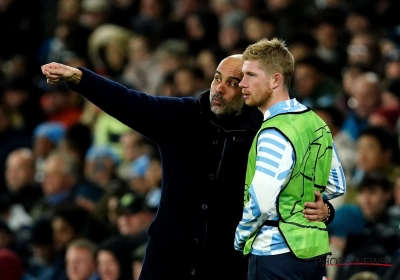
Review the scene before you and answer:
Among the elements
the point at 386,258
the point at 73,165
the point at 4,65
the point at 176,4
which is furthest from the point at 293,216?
the point at 4,65

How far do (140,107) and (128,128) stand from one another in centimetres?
555

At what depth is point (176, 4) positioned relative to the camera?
13.1 metres

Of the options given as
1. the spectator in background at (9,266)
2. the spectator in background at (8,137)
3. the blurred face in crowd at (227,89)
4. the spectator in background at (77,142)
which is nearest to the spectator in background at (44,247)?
the spectator in background at (9,266)

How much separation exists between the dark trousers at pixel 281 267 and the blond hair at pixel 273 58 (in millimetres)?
794

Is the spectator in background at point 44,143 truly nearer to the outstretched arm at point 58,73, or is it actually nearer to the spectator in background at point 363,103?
the spectator in background at point 363,103

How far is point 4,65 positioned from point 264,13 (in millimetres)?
4046

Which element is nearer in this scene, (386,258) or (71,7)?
(386,258)

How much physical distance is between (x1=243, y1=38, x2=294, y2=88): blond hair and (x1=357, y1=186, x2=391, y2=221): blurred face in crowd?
2990mm

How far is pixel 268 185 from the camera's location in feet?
15.6

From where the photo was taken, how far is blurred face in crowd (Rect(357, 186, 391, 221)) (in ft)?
25.7

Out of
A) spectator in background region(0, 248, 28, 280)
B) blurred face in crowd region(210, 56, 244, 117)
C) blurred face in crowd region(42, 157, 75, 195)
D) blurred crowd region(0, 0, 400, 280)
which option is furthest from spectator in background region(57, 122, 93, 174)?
blurred face in crowd region(210, 56, 244, 117)

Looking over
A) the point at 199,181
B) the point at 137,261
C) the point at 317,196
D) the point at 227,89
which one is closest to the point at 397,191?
the point at 137,261

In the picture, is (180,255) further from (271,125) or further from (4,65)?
(4,65)

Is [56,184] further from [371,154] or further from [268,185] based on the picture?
[268,185]
